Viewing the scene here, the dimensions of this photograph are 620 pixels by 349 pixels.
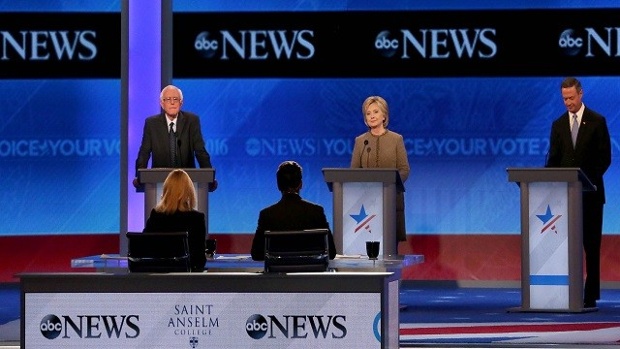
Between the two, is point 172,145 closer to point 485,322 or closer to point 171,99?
point 171,99

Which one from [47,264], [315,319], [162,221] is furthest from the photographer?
[47,264]

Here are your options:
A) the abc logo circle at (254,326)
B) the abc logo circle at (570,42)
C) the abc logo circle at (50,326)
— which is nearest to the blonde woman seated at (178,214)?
the abc logo circle at (254,326)

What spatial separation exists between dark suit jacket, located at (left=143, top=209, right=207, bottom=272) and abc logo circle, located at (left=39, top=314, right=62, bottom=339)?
64 centimetres

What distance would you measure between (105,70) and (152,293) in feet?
19.8

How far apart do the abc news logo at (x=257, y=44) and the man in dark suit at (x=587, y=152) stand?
10.7 feet

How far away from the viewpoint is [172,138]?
8.63 metres

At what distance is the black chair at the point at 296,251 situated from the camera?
18.5ft

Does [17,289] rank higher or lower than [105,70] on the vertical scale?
lower

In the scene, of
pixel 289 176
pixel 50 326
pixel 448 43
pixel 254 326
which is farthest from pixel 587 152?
pixel 50 326

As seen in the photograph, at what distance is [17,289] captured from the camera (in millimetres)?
10914

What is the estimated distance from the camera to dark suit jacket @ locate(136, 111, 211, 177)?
8.63m

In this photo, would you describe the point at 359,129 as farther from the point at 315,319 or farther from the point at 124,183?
the point at 315,319

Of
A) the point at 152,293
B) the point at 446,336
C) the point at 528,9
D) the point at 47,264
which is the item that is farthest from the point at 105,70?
the point at 152,293

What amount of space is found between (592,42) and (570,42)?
0.18 metres
